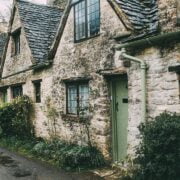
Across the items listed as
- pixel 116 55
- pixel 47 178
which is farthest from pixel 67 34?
pixel 47 178

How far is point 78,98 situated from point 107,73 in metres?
2.13

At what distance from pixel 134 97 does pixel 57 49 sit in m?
4.89

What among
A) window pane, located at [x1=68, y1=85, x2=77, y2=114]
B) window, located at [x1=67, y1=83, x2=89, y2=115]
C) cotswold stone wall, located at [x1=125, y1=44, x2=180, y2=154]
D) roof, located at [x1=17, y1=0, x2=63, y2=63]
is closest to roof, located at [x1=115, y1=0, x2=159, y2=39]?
cotswold stone wall, located at [x1=125, y1=44, x2=180, y2=154]

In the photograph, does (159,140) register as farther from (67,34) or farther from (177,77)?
(67,34)

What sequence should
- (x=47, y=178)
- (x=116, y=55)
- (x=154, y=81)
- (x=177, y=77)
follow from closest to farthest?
1. (x=177, y=77)
2. (x=154, y=81)
3. (x=47, y=178)
4. (x=116, y=55)

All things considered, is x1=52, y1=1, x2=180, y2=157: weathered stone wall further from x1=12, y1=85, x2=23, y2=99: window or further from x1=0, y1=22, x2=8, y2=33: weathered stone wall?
x1=0, y1=22, x2=8, y2=33: weathered stone wall

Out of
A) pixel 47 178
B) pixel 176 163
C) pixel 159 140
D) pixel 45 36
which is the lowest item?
pixel 47 178

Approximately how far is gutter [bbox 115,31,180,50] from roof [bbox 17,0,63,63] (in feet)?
20.9

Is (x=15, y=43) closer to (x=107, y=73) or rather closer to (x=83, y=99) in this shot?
(x=83, y=99)

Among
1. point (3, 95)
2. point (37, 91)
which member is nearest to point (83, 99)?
point (37, 91)

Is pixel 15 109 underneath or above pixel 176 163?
above

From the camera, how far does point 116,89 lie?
9680 mm

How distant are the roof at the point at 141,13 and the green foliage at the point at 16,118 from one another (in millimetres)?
7270

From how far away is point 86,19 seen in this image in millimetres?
10953
